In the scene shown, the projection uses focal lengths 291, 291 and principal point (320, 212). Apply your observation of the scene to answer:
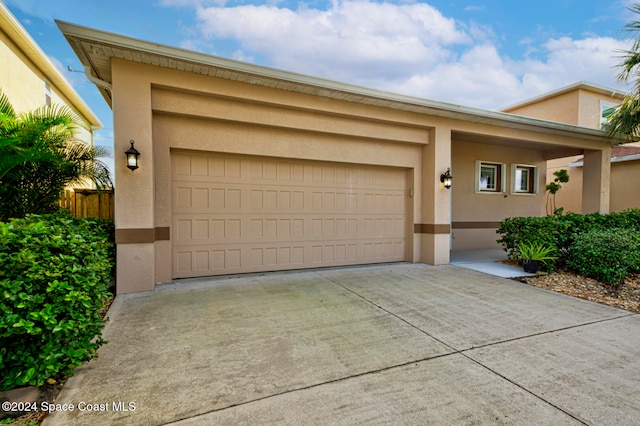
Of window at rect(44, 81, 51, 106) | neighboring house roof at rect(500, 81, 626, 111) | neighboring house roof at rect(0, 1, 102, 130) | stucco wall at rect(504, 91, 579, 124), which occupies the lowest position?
window at rect(44, 81, 51, 106)

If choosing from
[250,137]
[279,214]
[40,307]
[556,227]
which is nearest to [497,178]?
[556,227]

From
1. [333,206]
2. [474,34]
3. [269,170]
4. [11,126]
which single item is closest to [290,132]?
[269,170]

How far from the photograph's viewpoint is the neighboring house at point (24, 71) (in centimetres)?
634

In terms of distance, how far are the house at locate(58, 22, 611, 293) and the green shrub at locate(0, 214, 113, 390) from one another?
258cm

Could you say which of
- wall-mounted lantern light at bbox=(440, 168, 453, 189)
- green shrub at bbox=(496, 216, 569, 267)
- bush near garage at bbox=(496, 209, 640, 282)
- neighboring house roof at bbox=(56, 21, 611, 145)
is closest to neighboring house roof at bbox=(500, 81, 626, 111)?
bush near garage at bbox=(496, 209, 640, 282)

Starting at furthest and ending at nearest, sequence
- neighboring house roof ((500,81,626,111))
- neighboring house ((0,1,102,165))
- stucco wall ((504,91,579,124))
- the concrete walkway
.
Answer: stucco wall ((504,91,579,124)), neighboring house roof ((500,81,626,111)), neighboring house ((0,1,102,165)), the concrete walkway

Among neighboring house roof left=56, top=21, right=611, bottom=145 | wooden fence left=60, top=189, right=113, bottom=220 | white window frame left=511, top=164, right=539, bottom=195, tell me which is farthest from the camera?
white window frame left=511, top=164, right=539, bottom=195

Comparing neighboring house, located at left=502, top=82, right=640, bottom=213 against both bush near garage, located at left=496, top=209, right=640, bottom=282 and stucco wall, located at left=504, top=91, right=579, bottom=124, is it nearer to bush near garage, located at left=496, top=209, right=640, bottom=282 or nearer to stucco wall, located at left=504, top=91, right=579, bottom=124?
stucco wall, located at left=504, top=91, right=579, bottom=124

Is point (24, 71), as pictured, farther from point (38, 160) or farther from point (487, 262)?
point (487, 262)

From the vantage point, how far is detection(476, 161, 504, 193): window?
9047 millimetres

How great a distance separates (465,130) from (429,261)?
10.5 ft

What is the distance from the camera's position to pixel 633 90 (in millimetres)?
6391

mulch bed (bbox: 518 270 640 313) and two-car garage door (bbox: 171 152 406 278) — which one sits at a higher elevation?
two-car garage door (bbox: 171 152 406 278)

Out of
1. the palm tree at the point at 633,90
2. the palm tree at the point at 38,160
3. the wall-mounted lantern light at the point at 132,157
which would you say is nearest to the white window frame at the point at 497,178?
the palm tree at the point at 633,90
